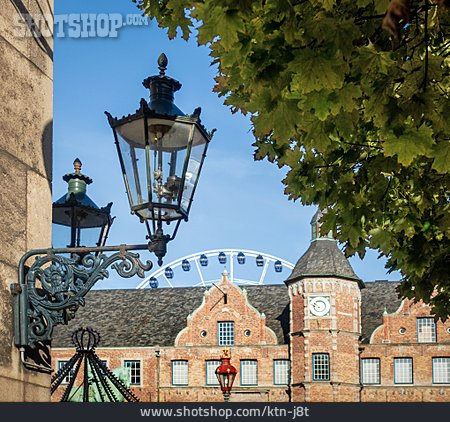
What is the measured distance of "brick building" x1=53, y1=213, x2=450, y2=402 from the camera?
161ft

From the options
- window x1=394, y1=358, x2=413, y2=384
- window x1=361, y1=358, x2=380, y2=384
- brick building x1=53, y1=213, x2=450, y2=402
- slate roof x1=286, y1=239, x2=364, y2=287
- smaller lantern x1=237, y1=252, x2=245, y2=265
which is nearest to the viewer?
brick building x1=53, y1=213, x2=450, y2=402

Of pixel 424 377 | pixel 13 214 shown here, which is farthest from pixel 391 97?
pixel 424 377

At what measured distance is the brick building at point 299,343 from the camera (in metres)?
49.1

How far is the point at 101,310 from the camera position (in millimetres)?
55938

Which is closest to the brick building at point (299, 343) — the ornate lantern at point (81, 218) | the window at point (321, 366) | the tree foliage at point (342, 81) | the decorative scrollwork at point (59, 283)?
the window at point (321, 366)

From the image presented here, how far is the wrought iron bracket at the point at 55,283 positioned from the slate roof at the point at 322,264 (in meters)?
45.2

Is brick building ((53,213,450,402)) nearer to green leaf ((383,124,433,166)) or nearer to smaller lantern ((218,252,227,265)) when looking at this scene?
smaller lantern ((218,252,227,265))

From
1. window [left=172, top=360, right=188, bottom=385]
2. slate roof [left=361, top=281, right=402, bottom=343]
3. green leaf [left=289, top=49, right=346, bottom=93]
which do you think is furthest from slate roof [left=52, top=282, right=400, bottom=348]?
green leaf [left=289, top=49, right=346, bottom=93]

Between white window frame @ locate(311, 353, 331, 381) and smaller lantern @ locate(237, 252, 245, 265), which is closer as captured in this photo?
white window frame @ locate(311, 353, 331, 381)

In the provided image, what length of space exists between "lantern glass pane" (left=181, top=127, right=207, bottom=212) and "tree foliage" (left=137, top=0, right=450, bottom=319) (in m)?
0.62

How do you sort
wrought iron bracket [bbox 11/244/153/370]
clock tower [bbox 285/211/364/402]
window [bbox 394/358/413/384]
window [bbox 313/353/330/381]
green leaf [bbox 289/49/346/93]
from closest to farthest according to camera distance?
green leaf [bbox 289/49/346/93] → wrought iron bracket [bbox 11/244/153/370] → clock tower [bbox 285/211/364/402] → window [bbox 313/353/330/381] → window [bbox 394/358/413/384]

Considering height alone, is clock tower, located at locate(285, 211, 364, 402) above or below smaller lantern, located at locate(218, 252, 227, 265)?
below

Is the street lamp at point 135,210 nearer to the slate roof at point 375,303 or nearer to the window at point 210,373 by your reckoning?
the window at point 210,373
